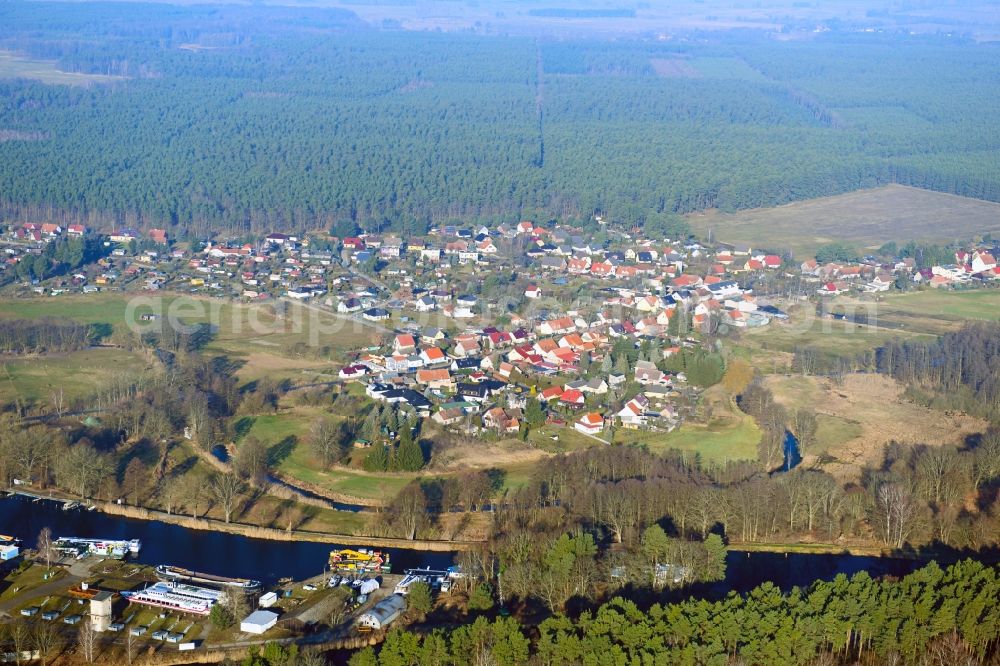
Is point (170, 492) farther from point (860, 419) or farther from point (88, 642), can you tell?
point (860, 419)

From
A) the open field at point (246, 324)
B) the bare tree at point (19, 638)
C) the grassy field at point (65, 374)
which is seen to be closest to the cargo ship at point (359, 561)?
the bare tree at point (19, 638)

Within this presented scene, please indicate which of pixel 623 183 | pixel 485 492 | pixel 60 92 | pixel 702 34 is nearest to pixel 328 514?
pixel 485 492

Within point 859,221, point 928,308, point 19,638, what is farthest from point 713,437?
point 859,221

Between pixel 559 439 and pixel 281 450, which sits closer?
pixel 281 450

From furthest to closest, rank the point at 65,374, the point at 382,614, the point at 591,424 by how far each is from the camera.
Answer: the point at 65,374 → the point at 591,424 → the point at 382,614

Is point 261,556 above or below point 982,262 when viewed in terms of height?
below

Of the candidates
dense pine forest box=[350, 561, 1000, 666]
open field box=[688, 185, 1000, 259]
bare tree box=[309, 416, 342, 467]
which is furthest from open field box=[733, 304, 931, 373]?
dense pine forest box=[350, 561, 1000, 666]
